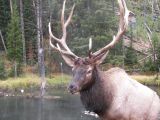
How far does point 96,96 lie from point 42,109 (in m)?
15.4

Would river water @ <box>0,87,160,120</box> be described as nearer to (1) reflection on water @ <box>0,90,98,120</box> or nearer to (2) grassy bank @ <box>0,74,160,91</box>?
(1) reflection on water @ <box>0,90,98,120</box>

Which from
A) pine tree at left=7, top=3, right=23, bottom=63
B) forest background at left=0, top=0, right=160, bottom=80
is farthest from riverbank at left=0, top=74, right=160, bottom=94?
pine tree at left=7, top=3, right=23, bottom=63

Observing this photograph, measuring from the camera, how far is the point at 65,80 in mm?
36750

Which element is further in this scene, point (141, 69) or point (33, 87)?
point (141, 69)

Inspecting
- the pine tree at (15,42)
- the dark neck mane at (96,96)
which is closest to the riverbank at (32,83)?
the pine tree at (15,42)

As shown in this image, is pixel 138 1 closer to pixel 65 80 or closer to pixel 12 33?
pixel 12 33

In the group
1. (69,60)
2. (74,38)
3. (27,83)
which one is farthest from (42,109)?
(74,38)

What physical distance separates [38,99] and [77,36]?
1653cm

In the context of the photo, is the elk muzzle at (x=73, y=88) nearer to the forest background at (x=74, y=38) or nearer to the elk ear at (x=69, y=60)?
the elk ear at (x=69, y=60)

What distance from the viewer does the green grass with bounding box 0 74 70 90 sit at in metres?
33.2

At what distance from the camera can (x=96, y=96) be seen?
755cm

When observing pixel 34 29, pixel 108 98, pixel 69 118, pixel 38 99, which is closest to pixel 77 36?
pixel 34 29

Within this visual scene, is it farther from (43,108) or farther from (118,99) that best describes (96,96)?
(43,108)

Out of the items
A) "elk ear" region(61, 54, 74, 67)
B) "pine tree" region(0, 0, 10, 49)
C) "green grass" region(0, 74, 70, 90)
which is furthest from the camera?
"pine tree" region(0, 0, 10, 49)
